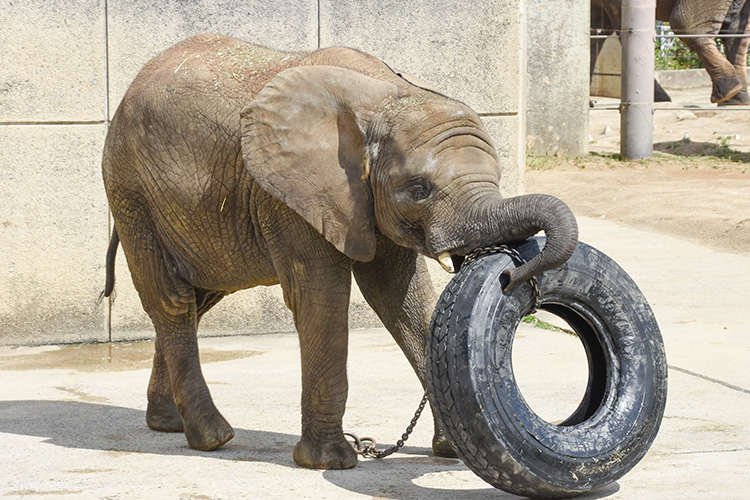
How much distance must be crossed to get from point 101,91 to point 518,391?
14.4 feet

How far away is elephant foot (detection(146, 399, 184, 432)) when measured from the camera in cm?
543

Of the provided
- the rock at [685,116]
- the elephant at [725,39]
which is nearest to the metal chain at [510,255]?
the elephant at [725,39]

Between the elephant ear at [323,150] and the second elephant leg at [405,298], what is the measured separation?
1.43 ft

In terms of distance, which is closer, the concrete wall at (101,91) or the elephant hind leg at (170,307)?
the elephant hind leg at (170,307)

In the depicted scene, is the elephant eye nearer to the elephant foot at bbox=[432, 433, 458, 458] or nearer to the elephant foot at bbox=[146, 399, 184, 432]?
the elephant foot at bbox=[432, 433, 458, 458]

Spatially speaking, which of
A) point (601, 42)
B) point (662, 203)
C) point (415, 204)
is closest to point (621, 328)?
point (415, 204)

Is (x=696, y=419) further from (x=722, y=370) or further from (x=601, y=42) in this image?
(x=601, y=42)

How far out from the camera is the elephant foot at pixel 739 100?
17125 millimetres

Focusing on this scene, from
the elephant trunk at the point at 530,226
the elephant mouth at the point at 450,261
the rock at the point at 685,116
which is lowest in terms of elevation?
the elephant mouth at the point at 450,261

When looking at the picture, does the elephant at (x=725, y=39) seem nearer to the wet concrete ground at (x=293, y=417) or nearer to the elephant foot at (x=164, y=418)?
the wet concrete ground at (x=293, y=417)

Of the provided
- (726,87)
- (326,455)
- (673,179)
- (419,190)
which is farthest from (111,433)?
(726,87)

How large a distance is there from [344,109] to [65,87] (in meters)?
3.42

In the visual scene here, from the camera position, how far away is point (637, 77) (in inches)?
598

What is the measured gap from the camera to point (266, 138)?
14.5 ft
